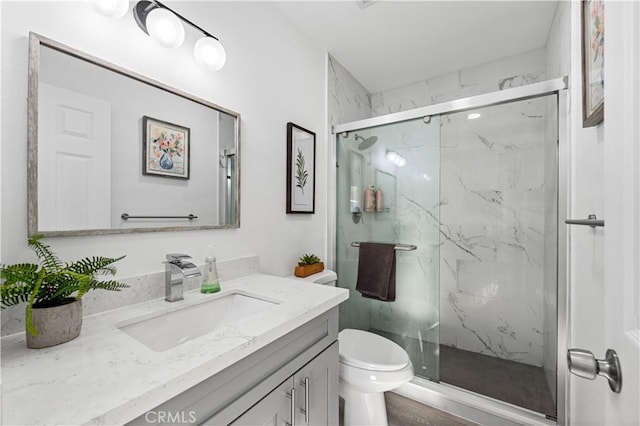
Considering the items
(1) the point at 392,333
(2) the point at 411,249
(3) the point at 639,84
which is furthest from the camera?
(1) the point at 392,333

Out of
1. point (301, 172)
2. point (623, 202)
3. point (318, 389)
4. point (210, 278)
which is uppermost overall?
point (301, 172)

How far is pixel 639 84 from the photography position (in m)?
0.37

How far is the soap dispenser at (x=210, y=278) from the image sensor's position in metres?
1.07

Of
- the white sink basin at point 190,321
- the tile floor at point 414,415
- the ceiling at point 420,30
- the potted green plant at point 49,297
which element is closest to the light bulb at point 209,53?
the ceiling at point 420,30

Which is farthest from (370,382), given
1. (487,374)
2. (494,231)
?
(494,231)

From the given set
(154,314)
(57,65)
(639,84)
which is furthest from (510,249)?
(57,65)

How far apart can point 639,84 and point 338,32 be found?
5.98ft

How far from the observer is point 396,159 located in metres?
1.87

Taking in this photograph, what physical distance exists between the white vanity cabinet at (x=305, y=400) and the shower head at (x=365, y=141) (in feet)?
4.60

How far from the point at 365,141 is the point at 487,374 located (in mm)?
1836

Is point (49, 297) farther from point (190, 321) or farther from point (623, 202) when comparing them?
point (623, 202)

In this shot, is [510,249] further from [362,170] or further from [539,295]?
[362,170]

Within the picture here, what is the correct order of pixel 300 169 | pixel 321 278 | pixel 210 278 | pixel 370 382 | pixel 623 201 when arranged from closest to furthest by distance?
pixel 623 201 < pixel 210 278 < pixel 370 382 < pixel 321 278 < pixel 300 169

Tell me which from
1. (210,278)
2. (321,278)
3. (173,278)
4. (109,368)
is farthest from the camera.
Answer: (321,278)
